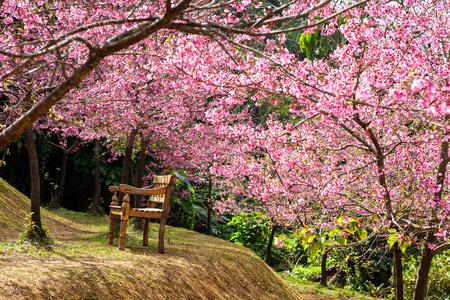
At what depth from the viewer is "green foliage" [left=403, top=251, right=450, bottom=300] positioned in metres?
7.80

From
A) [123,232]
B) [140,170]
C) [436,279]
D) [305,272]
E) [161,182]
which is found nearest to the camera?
[123,232]

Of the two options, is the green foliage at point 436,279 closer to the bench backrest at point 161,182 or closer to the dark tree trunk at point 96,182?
the bench backrest at point 161,182

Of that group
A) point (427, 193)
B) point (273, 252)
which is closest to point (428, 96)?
point (427, 193)

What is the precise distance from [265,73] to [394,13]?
2.06 metres

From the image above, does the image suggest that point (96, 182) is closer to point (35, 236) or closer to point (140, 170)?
point (140, 170)

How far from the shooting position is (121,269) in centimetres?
387

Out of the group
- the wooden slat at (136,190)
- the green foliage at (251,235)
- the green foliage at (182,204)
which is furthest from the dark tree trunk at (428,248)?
the green foliage at (182,204)

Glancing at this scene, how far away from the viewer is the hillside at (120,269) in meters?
3.21

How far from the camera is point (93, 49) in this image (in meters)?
2.36

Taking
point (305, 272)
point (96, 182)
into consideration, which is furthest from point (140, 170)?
point (305, 272)

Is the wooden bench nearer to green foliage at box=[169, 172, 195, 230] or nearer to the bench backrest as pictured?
the bench backrest

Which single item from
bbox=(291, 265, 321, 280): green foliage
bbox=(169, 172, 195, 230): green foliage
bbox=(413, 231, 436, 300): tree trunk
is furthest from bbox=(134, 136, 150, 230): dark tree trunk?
bbox=(413, 231, 436, 300): tree trunk

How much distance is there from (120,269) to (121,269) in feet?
0.04

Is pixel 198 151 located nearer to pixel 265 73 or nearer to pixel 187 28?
pixel 265 73
